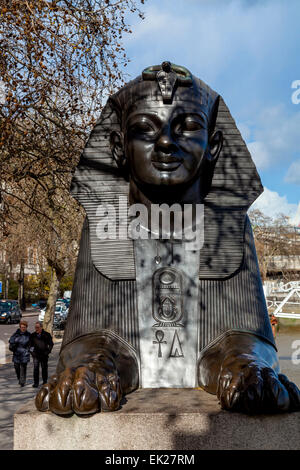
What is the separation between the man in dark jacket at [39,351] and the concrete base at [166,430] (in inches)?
322

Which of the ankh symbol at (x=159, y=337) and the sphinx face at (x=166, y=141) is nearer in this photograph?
the sphinx face at (x=166, y=141)

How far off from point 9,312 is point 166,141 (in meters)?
29.0

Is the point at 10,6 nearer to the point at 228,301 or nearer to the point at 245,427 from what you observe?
the point at 228,301

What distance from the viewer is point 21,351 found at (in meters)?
10.5

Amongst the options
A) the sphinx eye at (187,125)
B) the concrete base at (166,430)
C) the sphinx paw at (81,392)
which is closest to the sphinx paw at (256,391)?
the concrete base at (166,430)

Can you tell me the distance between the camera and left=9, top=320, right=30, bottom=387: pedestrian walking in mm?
10445

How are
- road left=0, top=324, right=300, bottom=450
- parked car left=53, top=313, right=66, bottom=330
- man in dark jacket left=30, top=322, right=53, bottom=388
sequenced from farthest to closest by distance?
parked car left=53, top=313, right=66, bottom=330
man in dark jacket left=30, top=322, right=53, bottom=388
road left=0, top=324, right=300, bottom=450

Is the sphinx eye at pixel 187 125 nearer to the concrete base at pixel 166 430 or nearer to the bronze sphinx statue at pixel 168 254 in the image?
the bronze sphinx statue at pixel 168 254

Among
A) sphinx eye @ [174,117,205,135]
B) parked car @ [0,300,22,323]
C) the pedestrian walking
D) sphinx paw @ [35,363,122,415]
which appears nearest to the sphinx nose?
sphinx eye @ [174,117,205,135]

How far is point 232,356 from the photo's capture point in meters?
2.72

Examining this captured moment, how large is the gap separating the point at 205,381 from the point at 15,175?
249 inches

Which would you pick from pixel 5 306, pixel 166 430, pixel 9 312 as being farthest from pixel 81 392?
pixel 5 306

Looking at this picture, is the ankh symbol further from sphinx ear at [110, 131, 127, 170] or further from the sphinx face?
sphinx ear at [110, 131, 127, 170]

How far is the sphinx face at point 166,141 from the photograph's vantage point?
9.95ft
